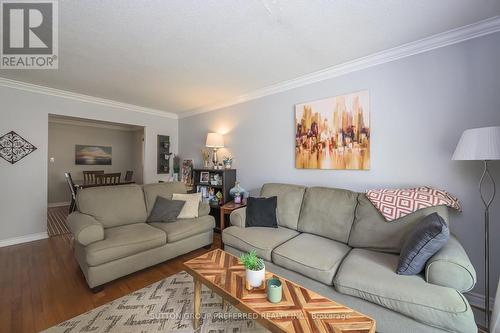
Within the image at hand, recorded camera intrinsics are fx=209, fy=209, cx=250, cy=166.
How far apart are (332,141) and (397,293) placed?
174 centimetres

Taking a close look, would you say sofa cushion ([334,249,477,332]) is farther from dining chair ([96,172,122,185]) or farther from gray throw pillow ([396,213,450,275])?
dining chair ([96,172,122,185])

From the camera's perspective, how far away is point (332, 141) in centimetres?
263

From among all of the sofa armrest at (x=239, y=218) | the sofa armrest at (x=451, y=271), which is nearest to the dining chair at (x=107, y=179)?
the sofa armrest at (x=239, y=218)

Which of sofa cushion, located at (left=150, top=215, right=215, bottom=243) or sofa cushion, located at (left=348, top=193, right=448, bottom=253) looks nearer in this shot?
sofa cushion, located at (left=348, top=193, right=448, bottom=253)

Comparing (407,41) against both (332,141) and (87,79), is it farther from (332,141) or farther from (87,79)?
(87,79)

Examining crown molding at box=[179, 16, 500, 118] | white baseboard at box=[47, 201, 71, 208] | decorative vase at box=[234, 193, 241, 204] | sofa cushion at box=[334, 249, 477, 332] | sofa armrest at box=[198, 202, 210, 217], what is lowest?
white baseboard at box=[47, 201, 71, 208]

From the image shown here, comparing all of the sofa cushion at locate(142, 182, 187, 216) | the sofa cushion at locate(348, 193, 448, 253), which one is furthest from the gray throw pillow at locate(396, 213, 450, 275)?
the sofa cushion at locate(142, 182, 187, 216)

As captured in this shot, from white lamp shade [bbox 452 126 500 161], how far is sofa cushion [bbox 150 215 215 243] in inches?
105

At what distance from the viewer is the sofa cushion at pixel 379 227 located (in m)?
1.77

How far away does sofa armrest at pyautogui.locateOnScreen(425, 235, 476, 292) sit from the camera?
49.4 inches

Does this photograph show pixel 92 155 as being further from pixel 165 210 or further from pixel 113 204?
pixel 165 210

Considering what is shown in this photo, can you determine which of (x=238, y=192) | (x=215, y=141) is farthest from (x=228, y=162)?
(x=238, y=192)

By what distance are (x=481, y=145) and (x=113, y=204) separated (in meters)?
3.57

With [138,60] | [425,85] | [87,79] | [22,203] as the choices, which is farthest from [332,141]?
[22,203]
